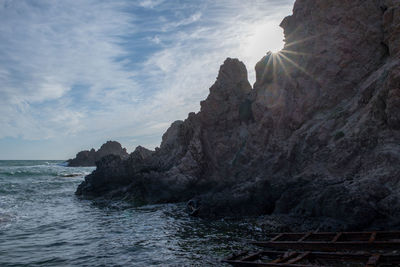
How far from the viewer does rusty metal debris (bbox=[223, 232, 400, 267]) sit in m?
10.3

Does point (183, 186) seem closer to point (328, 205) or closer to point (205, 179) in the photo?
point (205, 179)

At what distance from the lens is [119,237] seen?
18.1 meters

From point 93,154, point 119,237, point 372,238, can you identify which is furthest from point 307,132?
point 93,154

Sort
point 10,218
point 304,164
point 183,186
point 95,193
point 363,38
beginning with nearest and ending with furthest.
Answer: point 304,164 < point 363,38 < point 10,218 < point 183,186 < point 95,193

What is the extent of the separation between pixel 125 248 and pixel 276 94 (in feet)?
59.2

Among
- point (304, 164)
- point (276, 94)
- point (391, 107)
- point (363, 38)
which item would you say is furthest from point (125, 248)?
point (363, 38)

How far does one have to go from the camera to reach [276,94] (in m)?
27.3

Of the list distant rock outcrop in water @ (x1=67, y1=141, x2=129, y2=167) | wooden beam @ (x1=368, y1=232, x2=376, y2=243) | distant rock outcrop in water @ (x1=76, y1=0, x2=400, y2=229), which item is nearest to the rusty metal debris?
wooden beam @ (x1=368, y1=232, x2=376, y2=243)

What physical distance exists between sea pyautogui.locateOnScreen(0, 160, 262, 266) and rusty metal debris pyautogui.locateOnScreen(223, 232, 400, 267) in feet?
5.89

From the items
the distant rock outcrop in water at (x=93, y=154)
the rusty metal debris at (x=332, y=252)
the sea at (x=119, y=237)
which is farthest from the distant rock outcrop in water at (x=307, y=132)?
the distant rock outcrop in water at (x=93, y=154)

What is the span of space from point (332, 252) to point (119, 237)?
38.1 feet

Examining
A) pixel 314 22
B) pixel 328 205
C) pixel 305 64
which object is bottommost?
pixel 328 205

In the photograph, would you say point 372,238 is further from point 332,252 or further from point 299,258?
point 299,258

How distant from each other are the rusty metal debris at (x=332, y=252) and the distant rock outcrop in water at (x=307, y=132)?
67.5 inches
